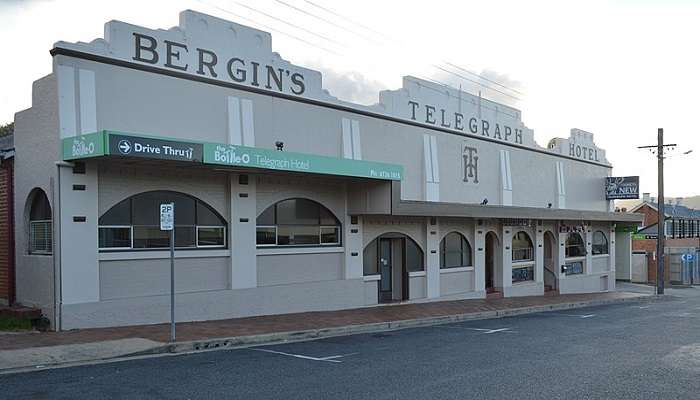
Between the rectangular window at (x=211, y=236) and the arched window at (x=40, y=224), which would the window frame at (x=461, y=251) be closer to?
the rectangular window at (x=211, y=236)

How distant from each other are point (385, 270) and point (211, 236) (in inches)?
306

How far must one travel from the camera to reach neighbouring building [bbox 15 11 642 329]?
14.5 meters

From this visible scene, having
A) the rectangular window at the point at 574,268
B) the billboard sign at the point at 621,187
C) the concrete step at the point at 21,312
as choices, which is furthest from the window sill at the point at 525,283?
the concrete step at the point at 21,312

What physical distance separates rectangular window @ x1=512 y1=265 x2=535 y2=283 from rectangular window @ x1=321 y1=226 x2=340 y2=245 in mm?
12529

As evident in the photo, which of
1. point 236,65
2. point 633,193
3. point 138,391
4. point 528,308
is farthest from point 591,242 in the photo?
point 138,391

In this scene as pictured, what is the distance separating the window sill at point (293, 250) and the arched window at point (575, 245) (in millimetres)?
19074

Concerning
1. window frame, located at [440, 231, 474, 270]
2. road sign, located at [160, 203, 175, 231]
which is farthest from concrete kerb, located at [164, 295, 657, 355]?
window frame, located at [440, 231, 474, 270]

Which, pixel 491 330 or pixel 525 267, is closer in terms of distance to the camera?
pixel 491 330

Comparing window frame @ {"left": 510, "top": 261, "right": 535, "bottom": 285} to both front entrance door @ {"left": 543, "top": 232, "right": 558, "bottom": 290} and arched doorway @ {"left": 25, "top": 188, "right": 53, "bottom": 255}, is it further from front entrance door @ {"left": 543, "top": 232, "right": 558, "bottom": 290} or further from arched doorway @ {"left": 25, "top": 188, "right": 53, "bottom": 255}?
arched doorway @ {"left": 25, "top": 188, "right": 53, "bottom": 255}

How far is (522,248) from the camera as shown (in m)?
31.5

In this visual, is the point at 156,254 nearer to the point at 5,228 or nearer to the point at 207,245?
the point at 207,245

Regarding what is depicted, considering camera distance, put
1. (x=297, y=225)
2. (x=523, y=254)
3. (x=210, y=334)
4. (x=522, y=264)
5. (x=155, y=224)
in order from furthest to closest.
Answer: (x=523, y=254)
(x=522, y=264)
(x=297, y=225)
(x=155, y=224)
(x=210, y=334)

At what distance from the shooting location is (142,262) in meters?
15.7

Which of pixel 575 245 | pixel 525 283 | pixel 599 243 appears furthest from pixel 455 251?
pixel 599 243
